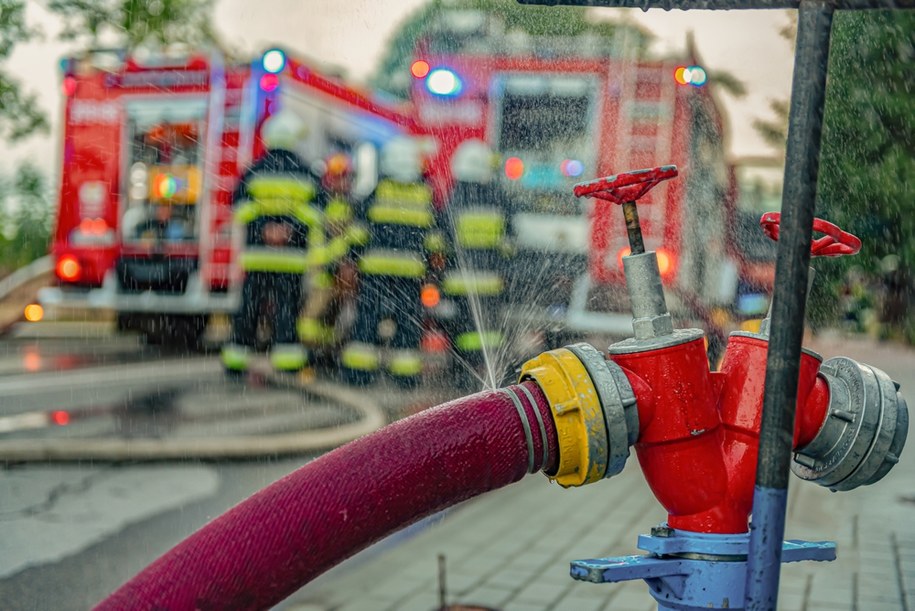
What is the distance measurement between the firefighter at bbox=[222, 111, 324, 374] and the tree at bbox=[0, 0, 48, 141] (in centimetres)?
215

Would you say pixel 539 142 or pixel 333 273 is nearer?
pixel 333 273

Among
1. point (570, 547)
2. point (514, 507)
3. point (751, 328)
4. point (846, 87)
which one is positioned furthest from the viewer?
point (514, 507)

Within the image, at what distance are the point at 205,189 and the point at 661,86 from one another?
4.97 m

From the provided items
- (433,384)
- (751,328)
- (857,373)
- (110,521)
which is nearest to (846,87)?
(751,328)

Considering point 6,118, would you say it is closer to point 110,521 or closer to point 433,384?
point 433,384

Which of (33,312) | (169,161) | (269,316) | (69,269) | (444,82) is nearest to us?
(269,316)

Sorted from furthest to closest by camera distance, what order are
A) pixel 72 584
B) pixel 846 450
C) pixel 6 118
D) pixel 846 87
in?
pixel 6 118 < pixel 72 584 < pixel 846 87 < pixel 846 450

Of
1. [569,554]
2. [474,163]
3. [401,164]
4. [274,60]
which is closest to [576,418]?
[569,554]

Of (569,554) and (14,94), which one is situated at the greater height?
(14,94)

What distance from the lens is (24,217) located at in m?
14.7

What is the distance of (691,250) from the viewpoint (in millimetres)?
8984

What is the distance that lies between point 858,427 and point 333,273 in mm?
8225

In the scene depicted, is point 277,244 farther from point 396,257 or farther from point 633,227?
point 633,227

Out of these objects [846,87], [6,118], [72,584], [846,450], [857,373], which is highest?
[6,118]
